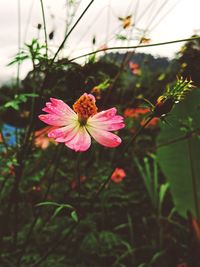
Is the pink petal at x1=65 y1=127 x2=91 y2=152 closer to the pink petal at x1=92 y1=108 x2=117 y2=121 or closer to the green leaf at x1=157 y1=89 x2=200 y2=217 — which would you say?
the pink petal at x1=92 y1=108 x2=117 y2=121

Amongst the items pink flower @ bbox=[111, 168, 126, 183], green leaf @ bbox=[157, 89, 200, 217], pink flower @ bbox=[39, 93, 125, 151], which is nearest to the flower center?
pink flower @ bbox=[39, 93, 125, 151]

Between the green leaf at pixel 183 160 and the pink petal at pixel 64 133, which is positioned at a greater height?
the pink petal at pixel 64 133

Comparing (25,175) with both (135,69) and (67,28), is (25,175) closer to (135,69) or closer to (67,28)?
(67,28)

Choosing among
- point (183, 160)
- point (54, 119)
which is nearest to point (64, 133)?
point (54, 119)

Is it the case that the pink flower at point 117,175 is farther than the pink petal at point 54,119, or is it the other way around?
the pink flower at point 117,175

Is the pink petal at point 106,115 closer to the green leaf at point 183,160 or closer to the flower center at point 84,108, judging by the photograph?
the flower center at point 84,108

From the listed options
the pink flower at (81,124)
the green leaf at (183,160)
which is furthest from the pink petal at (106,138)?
the green leaf at (183,160)

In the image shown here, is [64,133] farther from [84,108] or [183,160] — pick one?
[183,160]
